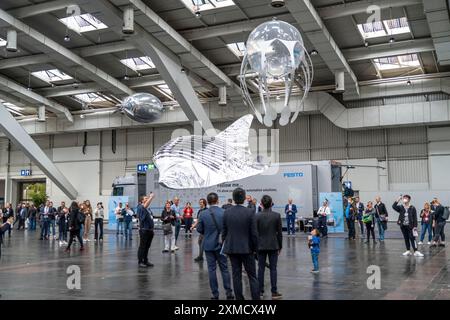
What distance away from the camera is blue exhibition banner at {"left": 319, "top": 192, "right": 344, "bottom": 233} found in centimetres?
2152

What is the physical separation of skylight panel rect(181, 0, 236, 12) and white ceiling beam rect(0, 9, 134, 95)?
7602 mm

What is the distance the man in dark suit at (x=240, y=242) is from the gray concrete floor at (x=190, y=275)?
1028 millimetres

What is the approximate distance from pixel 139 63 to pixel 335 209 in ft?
A: 49.5

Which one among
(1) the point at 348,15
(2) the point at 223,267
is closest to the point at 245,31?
(1) the point at 348,15

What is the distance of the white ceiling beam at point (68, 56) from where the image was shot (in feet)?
68.7

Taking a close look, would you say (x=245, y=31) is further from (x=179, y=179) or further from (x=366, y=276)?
(x=366, y=276)

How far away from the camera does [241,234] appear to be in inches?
265

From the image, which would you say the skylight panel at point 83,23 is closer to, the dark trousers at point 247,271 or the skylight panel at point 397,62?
the skylight panel at point 397,62

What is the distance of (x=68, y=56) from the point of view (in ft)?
81.7

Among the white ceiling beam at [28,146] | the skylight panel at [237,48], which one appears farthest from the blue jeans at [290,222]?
the white ceiling beam at [28,146]

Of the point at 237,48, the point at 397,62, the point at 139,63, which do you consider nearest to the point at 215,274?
the point at 237,48

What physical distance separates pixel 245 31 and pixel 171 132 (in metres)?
17.1

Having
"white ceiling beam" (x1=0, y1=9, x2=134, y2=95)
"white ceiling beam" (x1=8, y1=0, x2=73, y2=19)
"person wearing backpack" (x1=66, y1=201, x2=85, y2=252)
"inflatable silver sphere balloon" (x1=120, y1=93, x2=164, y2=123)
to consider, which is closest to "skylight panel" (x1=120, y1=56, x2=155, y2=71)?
"white ceiling beam" (x1=0, y1=9, x2=134, y2=95)

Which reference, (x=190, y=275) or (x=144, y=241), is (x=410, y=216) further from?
(x=144, y=241)
